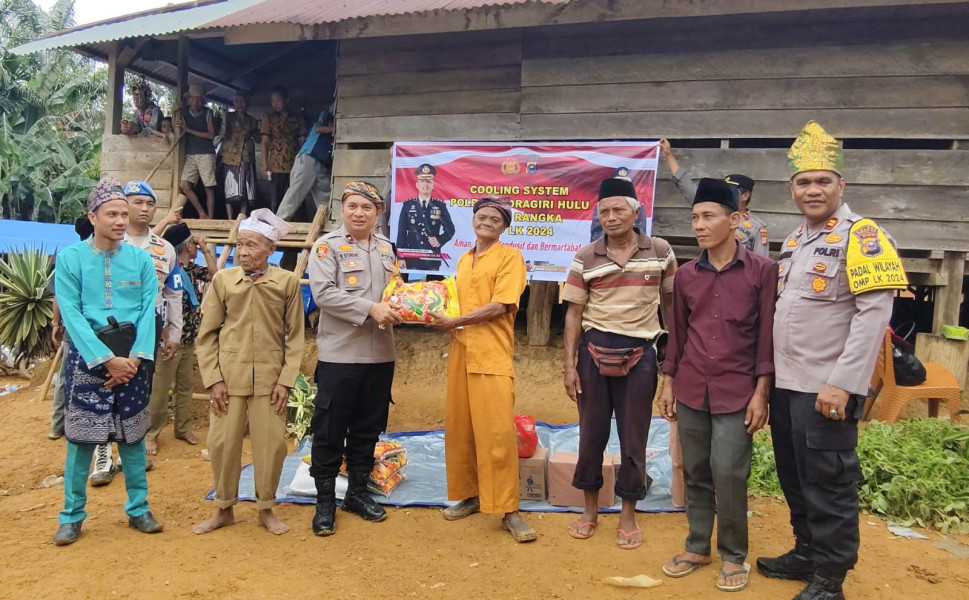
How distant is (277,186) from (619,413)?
6.91 meters

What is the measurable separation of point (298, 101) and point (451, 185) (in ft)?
16.1

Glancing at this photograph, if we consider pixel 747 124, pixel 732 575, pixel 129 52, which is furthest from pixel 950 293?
pixel 129 52

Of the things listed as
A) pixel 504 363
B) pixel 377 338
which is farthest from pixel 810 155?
pixel 377 338

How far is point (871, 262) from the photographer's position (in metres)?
2.54

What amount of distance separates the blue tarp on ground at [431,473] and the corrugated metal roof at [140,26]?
5.09 meters

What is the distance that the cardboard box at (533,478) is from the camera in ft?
13.4

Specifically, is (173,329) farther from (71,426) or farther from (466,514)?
(466,514)

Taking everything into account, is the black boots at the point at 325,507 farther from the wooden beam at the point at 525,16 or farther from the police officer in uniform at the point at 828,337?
the wooden beam at the point at 525,16

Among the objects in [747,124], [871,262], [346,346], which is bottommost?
[346,346]

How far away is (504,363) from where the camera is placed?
11.7ft

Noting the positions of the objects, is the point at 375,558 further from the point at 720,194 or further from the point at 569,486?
the point at 720,194

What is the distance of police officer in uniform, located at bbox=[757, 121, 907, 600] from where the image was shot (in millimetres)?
2545

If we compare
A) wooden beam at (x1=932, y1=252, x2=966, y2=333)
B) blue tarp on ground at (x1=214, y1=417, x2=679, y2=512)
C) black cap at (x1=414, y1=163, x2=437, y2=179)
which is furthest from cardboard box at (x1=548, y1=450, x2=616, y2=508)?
wooden beam at (x1=932, y1=252, x2=966, y2=333)

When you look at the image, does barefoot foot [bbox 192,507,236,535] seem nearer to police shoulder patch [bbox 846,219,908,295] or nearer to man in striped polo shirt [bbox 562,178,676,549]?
man in striped polo shirt [bbox 562,178,676,549]
